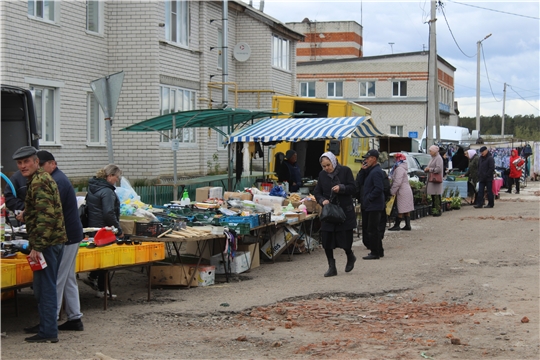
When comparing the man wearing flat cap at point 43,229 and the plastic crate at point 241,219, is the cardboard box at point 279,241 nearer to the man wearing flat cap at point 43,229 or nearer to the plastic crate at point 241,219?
the plastic crate at point 241,219

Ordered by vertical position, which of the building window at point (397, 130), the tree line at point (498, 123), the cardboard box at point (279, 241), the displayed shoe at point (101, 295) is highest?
the tree line at point (498, 123)

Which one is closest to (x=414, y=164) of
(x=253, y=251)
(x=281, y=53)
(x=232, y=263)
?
(x=281, y=53)

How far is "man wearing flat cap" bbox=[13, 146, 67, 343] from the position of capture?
766 centimetres

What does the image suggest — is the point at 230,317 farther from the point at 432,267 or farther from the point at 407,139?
the point at 407,139

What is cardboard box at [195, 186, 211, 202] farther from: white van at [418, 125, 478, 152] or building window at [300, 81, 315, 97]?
building window at [300, 81, 315, 97]

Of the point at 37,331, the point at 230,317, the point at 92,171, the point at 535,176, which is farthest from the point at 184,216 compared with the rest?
the point at 535,176

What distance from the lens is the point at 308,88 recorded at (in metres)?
63.2

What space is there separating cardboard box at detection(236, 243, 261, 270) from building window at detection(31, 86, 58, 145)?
28.6ft

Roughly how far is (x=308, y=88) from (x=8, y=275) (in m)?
56.2

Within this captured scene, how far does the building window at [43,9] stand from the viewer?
62.6 feet

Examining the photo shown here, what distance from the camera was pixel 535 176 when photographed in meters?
46.7

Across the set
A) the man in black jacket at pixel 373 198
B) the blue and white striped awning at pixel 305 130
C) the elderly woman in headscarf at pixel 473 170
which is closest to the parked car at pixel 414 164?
the elderly woman in headscarf at pixel 473 170

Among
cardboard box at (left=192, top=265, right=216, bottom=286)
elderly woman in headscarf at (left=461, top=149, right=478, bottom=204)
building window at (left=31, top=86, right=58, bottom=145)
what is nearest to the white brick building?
elderly woman in headscarf at (left=461, top=149, right=478, bottom=204)

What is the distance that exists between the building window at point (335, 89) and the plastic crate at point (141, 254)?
175ft
